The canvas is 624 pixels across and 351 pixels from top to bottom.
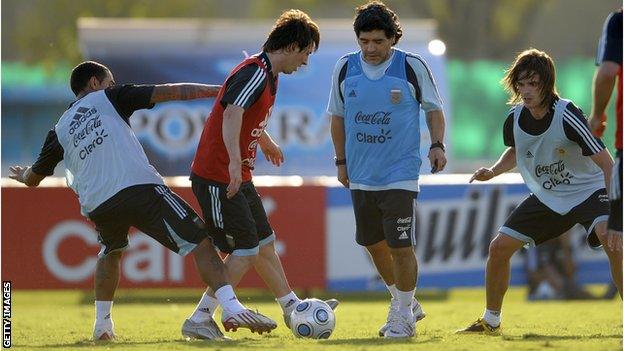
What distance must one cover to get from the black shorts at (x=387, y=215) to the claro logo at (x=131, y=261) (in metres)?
7.11

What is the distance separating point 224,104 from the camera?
32.1 feet

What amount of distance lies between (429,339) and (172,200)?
2031 millimetres

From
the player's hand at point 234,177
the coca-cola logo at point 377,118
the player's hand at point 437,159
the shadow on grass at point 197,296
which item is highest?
the coca-cola logo at point 377,118

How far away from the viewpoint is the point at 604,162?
9.73 m

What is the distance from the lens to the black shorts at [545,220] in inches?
404

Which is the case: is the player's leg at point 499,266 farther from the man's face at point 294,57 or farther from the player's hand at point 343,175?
the man's face at point 294,57

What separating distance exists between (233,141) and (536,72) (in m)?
2.19

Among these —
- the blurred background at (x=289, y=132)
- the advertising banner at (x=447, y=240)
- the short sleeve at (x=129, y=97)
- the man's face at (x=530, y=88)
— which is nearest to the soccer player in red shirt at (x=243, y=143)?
the short sleeve at (x=129, y=97)

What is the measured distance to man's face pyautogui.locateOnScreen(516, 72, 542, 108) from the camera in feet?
32.7

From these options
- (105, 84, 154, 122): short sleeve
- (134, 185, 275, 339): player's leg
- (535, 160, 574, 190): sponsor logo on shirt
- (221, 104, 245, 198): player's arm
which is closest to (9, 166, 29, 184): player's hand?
(105, 84, 154, 122): short sleeve

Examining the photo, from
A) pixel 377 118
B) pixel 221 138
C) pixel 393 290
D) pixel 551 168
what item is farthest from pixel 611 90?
pixel 221 138

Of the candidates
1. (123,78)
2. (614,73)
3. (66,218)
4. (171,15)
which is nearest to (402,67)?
(614,73)

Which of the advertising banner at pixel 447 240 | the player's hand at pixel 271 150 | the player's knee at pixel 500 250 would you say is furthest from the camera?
the advertising banner at pixel 447 240

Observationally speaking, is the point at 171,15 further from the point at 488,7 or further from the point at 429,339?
the point at 429,339
